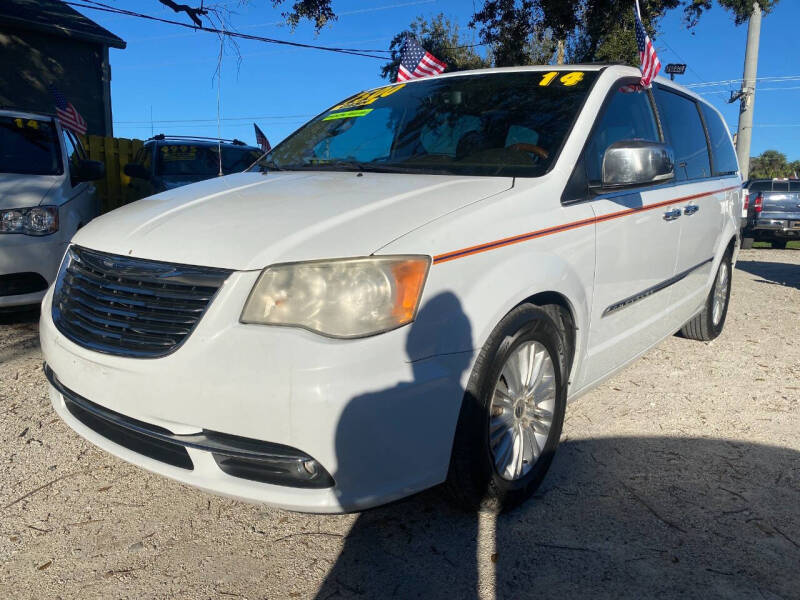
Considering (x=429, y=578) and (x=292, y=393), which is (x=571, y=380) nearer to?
(x=429, y=578)

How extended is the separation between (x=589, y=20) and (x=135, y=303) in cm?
1259

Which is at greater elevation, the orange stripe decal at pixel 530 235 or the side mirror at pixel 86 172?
the side mirror at pixel 86 172

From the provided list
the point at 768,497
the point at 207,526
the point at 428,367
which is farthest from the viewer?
the point at 768,497

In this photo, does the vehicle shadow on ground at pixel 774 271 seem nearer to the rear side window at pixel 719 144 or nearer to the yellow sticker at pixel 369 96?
the rear side window at pixel 719 144

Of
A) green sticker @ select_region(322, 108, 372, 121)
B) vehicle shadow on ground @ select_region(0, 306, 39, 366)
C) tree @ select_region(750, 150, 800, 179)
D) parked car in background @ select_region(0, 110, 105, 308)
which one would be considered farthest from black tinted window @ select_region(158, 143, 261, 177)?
tree @ select_region(750, 150, 800, 179)

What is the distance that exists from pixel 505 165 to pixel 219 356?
4.88 feet

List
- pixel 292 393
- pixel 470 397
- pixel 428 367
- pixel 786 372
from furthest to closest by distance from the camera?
pixel 786 372 → pixel 470 397 → pixel 428 367 → pixel 292 393

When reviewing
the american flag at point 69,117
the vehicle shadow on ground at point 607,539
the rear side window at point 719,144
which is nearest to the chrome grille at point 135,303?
the vehicle shadow on ground at point 607,539

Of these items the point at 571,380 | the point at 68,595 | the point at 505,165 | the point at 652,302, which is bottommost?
the point at 68,595

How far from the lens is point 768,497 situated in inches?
111

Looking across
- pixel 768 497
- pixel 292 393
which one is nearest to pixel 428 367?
pixel 292 393

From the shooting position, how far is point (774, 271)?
10.7m

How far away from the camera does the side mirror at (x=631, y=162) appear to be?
9.22ft

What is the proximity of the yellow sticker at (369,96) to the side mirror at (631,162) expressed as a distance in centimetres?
144
